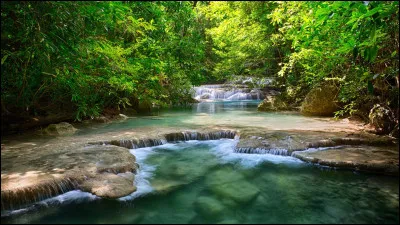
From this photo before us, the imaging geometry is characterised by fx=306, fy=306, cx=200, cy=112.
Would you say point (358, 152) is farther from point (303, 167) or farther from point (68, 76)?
point (68, 76)

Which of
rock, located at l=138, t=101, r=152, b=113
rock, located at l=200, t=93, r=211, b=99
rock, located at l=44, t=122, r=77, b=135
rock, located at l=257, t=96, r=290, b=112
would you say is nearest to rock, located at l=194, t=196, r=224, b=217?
rock, located at l=44, t=122, r=77, b=135

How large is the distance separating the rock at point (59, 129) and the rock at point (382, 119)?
9528 mm

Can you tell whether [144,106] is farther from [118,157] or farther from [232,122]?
[118,157]

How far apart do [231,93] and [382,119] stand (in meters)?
21.0

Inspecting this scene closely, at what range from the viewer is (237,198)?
5340 millimetres

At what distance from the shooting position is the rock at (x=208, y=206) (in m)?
4.76

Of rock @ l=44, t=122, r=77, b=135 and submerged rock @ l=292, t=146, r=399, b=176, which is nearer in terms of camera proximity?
submerged rock @ l=292, t=146, r=399, b=176

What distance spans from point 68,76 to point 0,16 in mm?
3165

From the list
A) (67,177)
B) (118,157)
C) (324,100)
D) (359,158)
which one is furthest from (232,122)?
(67,177)

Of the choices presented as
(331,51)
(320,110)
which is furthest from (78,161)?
(320,110)

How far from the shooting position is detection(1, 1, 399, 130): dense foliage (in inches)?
203

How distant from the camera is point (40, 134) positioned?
384 inches

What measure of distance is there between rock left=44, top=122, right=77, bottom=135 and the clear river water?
4.26 m

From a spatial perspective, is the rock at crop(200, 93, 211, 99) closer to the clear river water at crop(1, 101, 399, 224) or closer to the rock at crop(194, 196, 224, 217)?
the clear river water at crop(1, 101, 399, 224)
